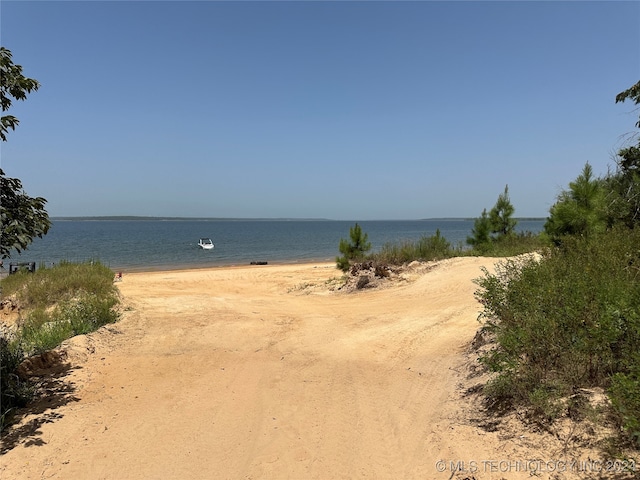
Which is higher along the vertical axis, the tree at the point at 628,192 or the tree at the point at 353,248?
the tree at the point at 628,192

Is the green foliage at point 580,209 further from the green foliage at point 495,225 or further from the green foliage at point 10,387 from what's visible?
the green foliage at point 10,387

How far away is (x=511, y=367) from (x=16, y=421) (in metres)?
5.68

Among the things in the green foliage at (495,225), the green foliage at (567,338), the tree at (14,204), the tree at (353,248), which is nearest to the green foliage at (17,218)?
the tree at (14,204)

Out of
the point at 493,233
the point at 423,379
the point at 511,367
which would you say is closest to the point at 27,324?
the point at 423,379

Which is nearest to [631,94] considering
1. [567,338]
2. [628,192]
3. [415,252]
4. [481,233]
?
[628,192]

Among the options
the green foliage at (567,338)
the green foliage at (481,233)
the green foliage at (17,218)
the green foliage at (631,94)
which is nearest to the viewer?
the green foliage at (567,338)

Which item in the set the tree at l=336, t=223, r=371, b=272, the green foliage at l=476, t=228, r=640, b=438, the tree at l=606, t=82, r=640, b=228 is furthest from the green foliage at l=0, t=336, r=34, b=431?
the tree at l=336, t=223, r=371, b=272

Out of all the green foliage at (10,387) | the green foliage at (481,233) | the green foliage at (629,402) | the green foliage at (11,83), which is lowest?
the green foliage at (10,387)

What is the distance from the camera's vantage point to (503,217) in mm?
21938

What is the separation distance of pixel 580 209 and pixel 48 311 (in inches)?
562

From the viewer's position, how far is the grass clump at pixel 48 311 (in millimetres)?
5172

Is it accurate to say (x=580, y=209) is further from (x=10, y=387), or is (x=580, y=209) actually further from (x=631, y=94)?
(x=10, y=387)

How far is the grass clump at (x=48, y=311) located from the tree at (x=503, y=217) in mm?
19152

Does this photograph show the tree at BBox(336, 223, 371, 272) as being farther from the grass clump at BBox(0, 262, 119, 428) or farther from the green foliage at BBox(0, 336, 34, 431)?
the green foliage at BBox(0, 336, 34, 431)
